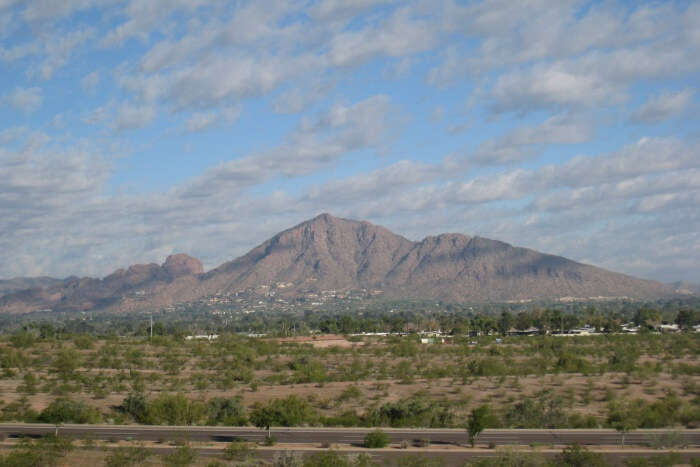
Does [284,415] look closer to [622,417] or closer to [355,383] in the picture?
[355,383]

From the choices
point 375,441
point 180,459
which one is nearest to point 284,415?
point 375,441

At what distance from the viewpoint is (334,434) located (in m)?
35.4

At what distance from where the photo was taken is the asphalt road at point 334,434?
109 ft

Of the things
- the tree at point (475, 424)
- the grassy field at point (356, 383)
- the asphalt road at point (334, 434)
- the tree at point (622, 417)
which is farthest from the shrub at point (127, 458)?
the tree at point (622, 417)

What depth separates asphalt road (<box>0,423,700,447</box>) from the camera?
33.2 metres

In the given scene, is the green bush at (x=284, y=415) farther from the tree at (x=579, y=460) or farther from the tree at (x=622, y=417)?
the tree at (x=579, y=460)

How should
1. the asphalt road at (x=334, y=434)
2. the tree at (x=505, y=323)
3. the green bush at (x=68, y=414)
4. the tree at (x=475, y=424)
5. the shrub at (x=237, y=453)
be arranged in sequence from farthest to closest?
the tree at (x=505, y=323), the green bush at (x=68, y=414), the asphalt road at (x=334, y=434), the tree at (x=475, y=424), the shrub at (x=237, y=453)

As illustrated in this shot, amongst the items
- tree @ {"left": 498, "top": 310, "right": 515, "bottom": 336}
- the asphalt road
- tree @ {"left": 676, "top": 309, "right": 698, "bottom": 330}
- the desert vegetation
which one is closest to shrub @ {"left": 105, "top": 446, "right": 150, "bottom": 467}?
the asphalt road

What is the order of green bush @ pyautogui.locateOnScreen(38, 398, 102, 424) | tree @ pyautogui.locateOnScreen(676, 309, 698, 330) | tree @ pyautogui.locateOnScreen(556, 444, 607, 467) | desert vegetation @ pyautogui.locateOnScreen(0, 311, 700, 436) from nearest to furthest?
tree @ pyautogui.locateOnScreen(556, 444, 607, 467) → green bush @ pyautogui.locateOnScreen(38, 398, 102, 424) → desert vegetation @ pyautogui.locateOnScreen(0, 311, 700, 436) → tree @ pyautogui.locateOnScreen(676, 309, 698, 330)

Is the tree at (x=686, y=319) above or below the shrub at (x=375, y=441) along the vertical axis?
above

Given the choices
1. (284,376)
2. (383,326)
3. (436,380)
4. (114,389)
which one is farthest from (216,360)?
(383,326)

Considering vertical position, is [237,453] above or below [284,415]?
above

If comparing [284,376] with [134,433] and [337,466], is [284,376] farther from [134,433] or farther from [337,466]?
[337,466]

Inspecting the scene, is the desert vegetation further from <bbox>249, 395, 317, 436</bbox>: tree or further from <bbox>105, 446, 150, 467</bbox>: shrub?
<bbox>105, 446, 150, 467</bbox>: shrub
